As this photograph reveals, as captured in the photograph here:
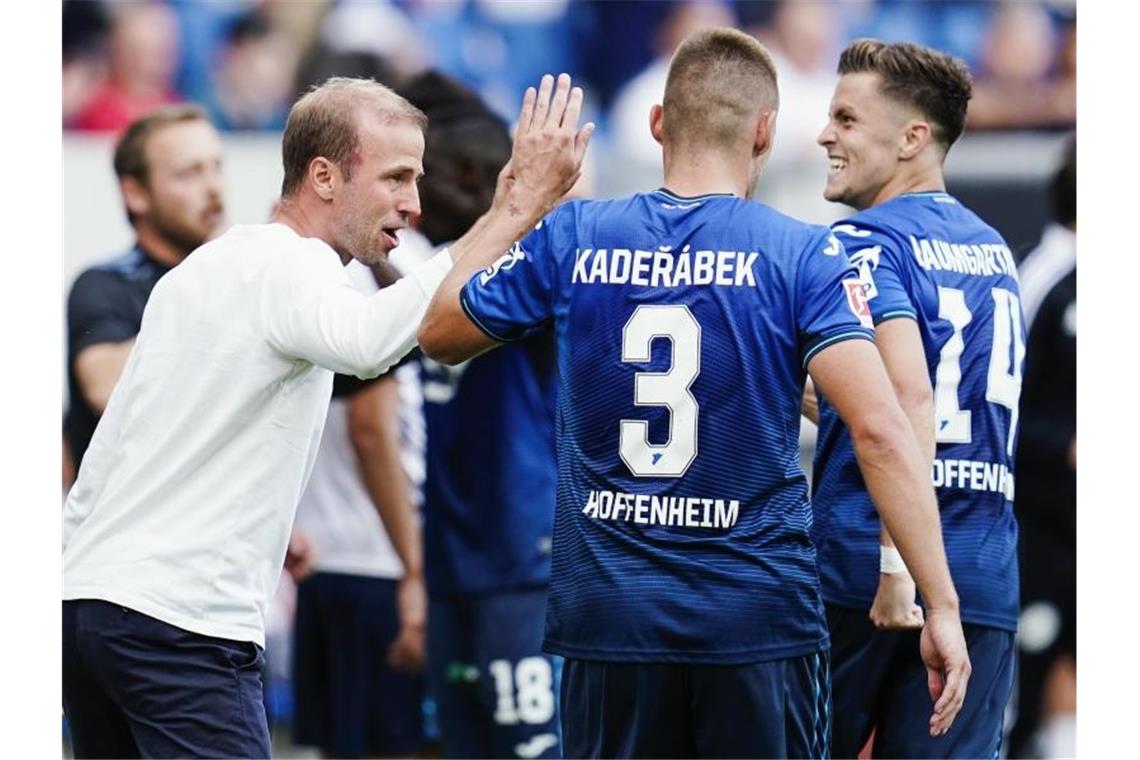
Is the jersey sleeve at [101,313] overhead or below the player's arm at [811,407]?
overhead

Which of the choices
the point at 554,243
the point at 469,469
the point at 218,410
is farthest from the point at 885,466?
the point at 469,469

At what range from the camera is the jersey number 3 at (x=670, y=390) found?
4324 millimetres

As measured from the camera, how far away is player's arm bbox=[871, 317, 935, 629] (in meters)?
4.82

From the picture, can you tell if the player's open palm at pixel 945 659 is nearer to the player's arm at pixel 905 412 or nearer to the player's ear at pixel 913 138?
the player's arm at pixel 905 412

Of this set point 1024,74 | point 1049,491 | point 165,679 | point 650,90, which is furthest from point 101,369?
point 1024,74

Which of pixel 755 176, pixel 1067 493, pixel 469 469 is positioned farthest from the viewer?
pixel 1067 493

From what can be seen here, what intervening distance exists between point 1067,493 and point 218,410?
19.6 feet

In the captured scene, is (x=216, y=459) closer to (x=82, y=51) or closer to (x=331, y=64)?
(x=331, y=64)

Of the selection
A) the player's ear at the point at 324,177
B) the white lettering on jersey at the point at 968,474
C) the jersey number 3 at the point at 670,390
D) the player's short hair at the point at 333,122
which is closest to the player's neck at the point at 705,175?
the jersey number 3 at the point at 670,390

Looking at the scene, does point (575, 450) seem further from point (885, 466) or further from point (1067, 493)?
point (1067, 493)

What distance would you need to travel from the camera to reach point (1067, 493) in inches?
363

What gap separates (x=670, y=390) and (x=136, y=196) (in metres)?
3.88

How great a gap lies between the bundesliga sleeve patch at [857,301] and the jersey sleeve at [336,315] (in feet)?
3.29

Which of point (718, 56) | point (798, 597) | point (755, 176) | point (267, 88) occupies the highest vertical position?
point (267, 88)
